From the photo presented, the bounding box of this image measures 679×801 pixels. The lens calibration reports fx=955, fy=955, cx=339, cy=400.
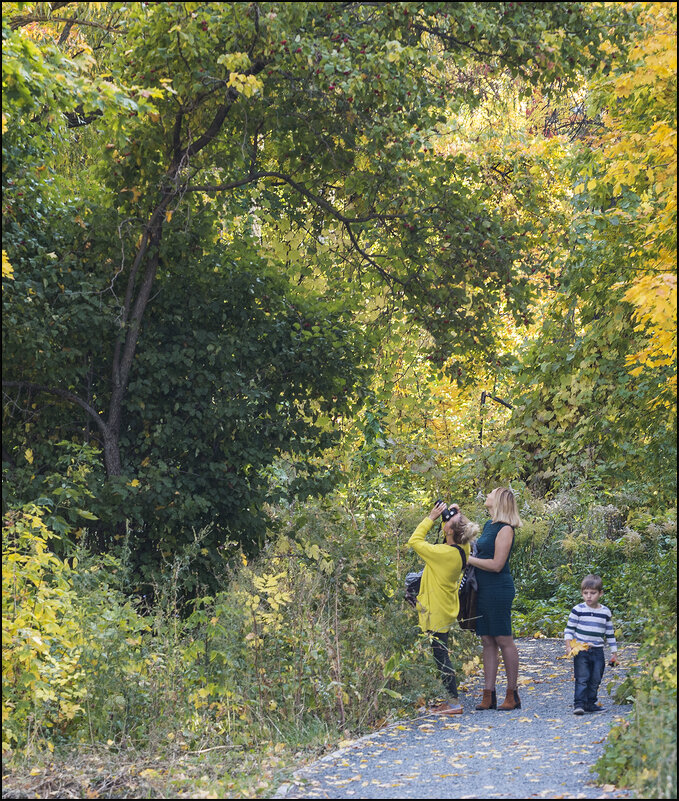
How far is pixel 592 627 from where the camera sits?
283 inches

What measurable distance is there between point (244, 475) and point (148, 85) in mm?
4077

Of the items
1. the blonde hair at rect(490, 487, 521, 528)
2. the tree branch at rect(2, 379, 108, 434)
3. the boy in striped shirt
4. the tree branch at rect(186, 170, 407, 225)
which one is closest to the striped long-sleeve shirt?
the boy in striped shirt

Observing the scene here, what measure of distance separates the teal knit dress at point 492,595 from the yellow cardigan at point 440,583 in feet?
0.54

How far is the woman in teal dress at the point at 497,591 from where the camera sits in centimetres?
739

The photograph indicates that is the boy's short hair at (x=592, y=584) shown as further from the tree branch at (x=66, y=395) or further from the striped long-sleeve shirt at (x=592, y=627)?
the tree branch at (x=66, y=395)

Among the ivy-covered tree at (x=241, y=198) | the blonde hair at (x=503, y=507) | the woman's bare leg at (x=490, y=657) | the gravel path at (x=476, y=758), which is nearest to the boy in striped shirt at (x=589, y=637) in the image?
the gravel path at (x=476, y=758)

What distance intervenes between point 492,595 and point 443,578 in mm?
399

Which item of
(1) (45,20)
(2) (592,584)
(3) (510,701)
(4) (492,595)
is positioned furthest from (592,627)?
(1) (45,20)

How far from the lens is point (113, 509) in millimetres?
9172

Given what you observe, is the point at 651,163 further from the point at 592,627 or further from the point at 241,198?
the point at 241,198

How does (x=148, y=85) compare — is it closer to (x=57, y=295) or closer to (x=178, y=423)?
(x=57, y=295)

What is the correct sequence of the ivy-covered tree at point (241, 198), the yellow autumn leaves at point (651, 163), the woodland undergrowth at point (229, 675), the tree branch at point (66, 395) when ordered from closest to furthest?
the woodland undergrowth at point (229, 675) → the yellow autumn leaves at point (651, 163) → the ivy-covered tree at point (241, 198) → the tree branch at point (66, 395)

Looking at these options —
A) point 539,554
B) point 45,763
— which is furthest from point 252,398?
point 539,554

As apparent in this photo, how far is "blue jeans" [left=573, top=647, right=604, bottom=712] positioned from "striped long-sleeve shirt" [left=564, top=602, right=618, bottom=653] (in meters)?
0.09
